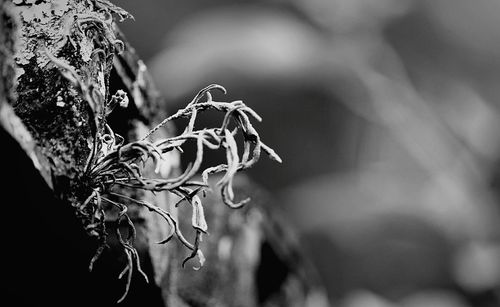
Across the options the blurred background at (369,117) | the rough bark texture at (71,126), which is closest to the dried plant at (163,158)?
the rough bark texture at (71,126)

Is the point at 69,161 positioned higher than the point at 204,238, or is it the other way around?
the point at 69,161

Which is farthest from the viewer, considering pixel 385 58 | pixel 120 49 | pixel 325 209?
pixel 385 58

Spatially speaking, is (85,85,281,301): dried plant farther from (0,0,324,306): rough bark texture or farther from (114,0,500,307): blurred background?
(114,0,500,307): blurred background

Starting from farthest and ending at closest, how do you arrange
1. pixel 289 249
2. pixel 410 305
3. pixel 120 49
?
pixel 410 305, pixel 289 249, pixel 120 49

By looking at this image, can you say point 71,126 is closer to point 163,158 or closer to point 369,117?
point 163,158

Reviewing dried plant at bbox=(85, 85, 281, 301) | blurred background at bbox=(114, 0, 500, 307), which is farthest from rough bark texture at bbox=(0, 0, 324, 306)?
blurred background at bbox=(114, 0, 500, 307)

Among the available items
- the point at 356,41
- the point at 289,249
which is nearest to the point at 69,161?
the point at 289,249

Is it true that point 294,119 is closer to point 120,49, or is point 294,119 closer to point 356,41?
point 356,41

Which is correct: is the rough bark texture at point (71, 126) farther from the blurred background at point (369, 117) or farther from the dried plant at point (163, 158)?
the blurred background at point (369, 117)

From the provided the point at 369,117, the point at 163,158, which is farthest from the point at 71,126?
the point at 369,117
